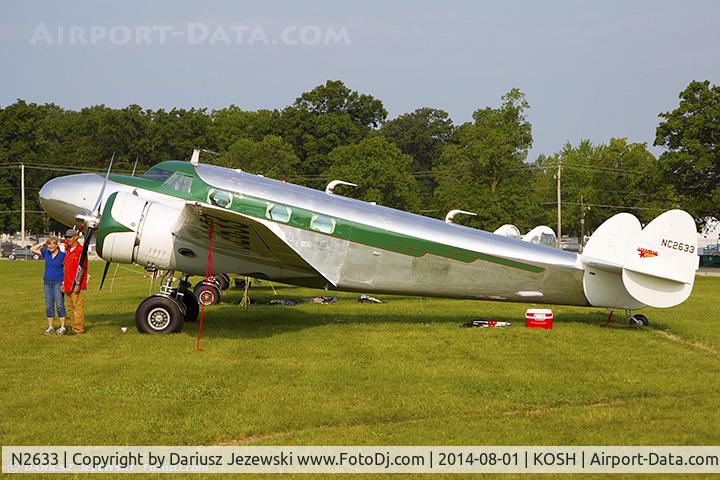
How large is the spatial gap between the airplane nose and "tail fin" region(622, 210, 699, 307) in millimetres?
9876

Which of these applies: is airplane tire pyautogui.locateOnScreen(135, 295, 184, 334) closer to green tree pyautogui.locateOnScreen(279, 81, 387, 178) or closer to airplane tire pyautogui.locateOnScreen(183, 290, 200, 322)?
airplane tire pyautogui.locateOnScreen(183, 290, 200, 322)

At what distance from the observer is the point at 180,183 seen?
13.9 meters

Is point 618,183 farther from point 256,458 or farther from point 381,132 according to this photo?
point 256,458

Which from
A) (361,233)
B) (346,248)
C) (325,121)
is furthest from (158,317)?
(325,121)

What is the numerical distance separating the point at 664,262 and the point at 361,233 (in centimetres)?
535

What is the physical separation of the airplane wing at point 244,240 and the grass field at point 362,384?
1.13m

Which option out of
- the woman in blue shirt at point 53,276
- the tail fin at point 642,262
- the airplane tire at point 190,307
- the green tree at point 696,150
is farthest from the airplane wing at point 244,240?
the green tree at point 696,150

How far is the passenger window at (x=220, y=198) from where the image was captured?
13.5m

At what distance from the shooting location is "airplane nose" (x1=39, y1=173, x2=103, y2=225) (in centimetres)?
1411

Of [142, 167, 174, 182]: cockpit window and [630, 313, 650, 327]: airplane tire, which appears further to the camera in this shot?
[630, 313, 650, 327]: airplane tire

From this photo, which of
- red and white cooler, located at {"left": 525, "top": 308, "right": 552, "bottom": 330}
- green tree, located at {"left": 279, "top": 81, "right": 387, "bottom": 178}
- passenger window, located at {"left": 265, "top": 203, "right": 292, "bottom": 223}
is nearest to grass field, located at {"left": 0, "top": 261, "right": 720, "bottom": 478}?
red and white cooler, located at {"left": 525, "top": 308, "right": 552, "bottom": 330}

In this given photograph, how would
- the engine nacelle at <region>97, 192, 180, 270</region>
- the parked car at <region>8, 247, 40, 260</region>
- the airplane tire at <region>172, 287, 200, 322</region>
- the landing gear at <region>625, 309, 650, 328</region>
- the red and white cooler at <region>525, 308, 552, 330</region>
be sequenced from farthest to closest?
the parked car at <region>8, 247, 40, 260</region> < the airplane tire at <region>172, 287, 200, 322</region> < the landing gear at <region>625, 309, 650, 328</region> < the red and white cooler at <region>525, 308, 552, 330</region> < the engine nacelle at <region>97, 192, 180, 270</region>

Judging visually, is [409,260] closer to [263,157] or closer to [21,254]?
[21,254]

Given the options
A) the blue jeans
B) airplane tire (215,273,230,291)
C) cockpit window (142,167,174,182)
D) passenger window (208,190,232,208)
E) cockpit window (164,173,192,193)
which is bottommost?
airplane tire (215,273,230,291)
